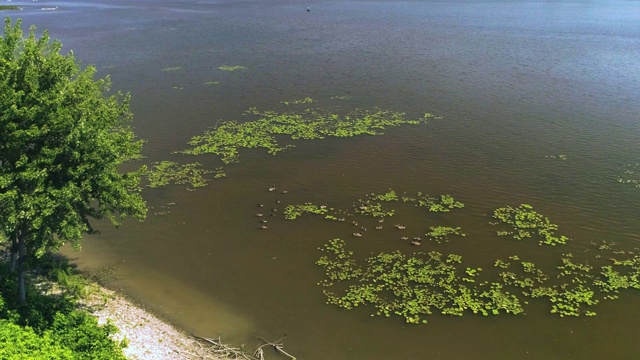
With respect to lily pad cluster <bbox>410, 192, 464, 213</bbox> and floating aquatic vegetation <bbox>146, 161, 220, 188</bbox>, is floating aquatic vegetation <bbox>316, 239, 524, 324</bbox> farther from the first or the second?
floating aquatic vegetation <bbox>146, 161, 220, 188</bbox>

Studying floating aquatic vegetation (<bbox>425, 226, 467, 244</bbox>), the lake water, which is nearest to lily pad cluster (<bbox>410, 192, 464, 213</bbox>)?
the lake water

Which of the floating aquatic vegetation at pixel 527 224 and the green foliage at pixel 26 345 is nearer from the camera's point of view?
the green foliage at pixel 26 345

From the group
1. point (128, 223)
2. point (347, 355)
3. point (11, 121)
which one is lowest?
point (347, 355)

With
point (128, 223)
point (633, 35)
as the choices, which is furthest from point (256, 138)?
→ point (633, 35)

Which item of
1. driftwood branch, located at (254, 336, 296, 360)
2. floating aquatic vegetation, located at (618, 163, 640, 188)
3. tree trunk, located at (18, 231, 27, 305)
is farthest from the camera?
floating aquatic vegetation, located at (618, 163, 640, 188)

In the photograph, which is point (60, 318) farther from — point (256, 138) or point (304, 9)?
point (304, 9)

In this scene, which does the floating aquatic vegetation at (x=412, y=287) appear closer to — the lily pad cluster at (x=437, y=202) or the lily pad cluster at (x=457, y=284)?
the lily pad cluster at (x=457, y=284)

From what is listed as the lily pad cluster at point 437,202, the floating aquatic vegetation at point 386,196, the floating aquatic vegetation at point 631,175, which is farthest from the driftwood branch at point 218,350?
the floating aquatic vegetation at point 631,175
